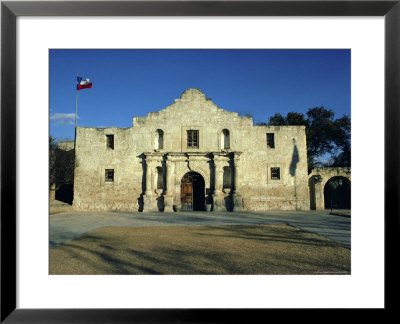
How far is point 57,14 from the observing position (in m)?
3.40

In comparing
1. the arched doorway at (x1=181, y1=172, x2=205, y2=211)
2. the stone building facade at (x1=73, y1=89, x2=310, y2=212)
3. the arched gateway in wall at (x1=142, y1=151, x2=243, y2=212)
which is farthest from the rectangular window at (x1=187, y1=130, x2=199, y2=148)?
the arched doorway at (x1=181, y1=172, x2=205, y2=211)

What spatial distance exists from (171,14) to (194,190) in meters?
17.4

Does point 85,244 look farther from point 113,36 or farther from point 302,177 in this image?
point 302,177

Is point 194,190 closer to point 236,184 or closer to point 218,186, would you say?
point 218,186

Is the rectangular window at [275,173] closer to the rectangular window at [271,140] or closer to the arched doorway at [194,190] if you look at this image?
the rectangular window at [271,140]

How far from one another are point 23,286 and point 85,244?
4740 millimetres

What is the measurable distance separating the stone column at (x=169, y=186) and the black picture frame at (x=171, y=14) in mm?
15700

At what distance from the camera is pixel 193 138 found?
2020 centimetres

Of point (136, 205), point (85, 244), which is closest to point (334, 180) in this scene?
point (136, 205)

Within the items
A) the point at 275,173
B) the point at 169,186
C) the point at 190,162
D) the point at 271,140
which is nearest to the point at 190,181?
the point at 190,162

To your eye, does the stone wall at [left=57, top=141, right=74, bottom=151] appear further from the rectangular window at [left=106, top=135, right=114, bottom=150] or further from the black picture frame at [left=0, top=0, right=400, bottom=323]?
the black picture frame at [left=0, top=0, right=400, bottom=323]

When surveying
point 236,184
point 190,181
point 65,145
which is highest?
point 65,145

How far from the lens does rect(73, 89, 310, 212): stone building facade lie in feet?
Result: 63.4

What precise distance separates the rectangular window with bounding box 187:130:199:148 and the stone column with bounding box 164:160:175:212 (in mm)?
1906
